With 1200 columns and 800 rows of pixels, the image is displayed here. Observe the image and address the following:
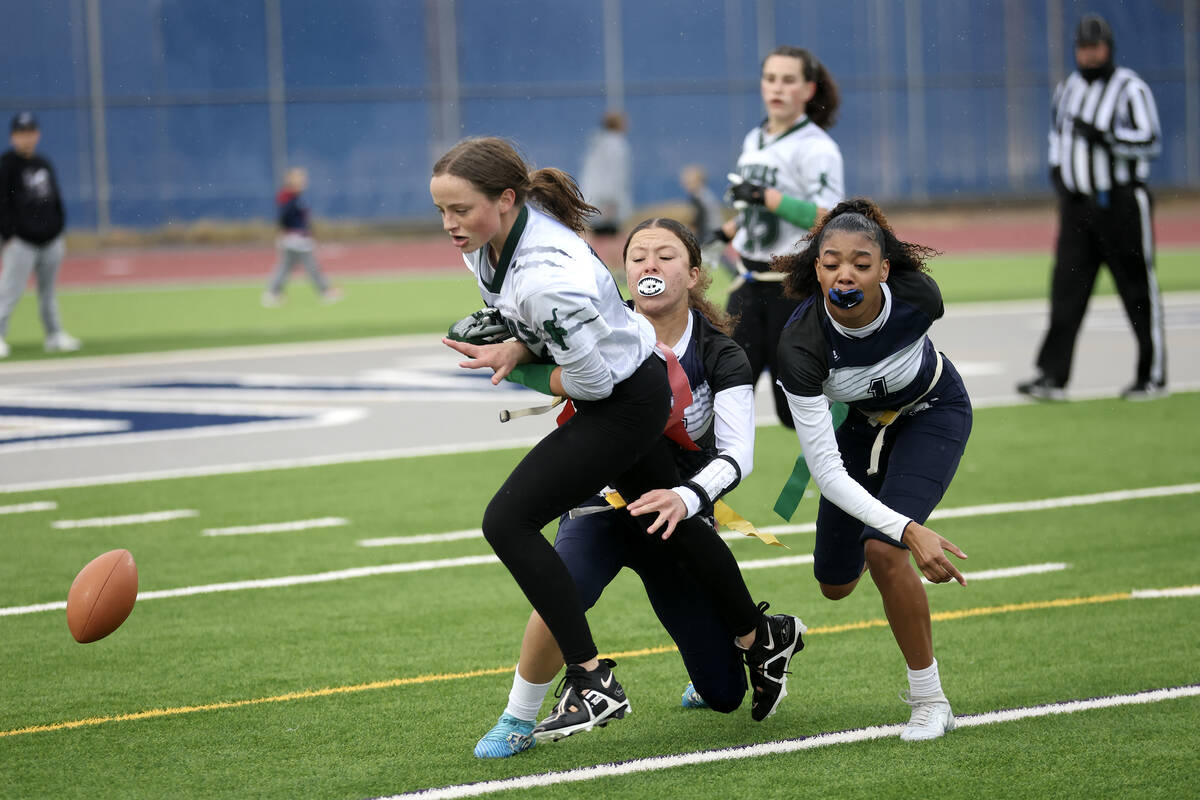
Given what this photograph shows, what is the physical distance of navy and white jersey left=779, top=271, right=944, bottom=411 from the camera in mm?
4910

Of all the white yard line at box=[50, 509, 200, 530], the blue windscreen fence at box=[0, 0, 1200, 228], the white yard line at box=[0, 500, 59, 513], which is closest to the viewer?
the white yard line at box=[50, 509, 200, 530]

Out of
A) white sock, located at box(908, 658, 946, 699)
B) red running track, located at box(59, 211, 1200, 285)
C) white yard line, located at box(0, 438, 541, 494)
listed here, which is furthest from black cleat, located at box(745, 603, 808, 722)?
red running track, located at box(59, 211, 1200, 285)

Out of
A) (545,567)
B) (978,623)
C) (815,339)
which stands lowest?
(978,623)

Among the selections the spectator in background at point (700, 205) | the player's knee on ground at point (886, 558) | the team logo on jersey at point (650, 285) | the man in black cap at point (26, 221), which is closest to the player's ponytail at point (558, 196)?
the team logo on jersey at point (650, 285)

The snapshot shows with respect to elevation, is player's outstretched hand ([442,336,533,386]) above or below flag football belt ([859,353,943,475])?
above

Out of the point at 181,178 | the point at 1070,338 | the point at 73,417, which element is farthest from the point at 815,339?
the point at 181,178

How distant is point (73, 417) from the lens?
12680 millimetres

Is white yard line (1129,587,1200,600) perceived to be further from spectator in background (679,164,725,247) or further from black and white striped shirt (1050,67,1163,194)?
spectator in background (679,164,725,247)

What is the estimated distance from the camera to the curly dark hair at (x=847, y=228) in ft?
16.4

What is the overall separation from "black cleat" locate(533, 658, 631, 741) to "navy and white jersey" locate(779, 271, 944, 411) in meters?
1.05

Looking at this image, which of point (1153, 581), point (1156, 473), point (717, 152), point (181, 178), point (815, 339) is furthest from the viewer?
point (717, 152)

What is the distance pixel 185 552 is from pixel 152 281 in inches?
908

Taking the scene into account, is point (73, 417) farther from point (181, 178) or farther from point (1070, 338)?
point (181, 178)

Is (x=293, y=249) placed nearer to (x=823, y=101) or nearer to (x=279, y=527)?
(x=279, y=527)
